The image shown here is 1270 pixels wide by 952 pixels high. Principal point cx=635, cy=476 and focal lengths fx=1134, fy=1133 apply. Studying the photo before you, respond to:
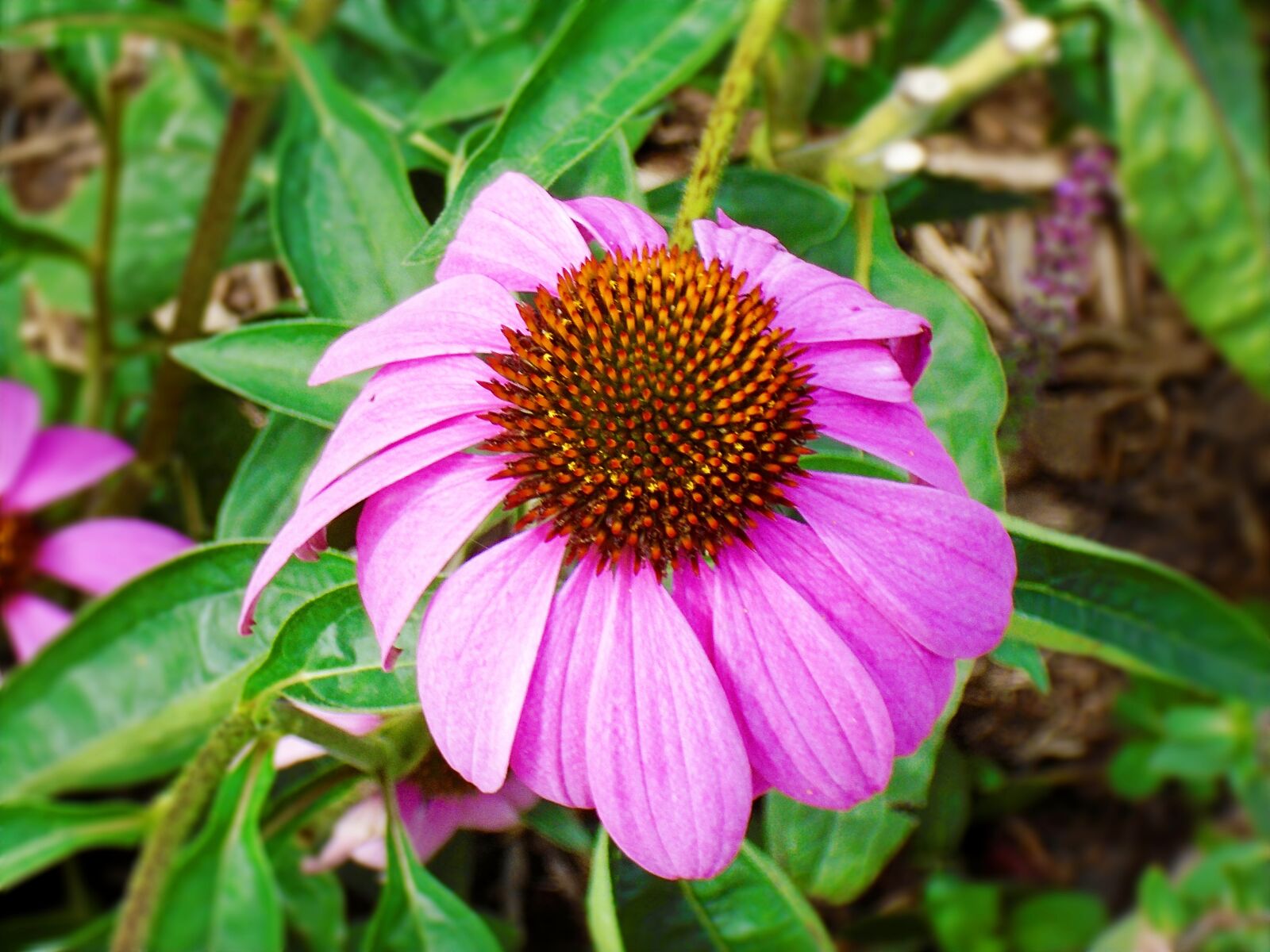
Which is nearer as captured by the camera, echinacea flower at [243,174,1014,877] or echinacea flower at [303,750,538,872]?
echinacea flower at [243,174,1014,877]

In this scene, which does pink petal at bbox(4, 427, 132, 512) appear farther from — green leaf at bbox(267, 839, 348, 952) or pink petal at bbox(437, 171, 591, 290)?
pink petal at bbox(437, 171, 591, 290)

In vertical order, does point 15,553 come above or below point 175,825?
above

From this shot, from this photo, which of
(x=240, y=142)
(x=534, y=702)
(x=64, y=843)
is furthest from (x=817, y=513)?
(x=240, y=142)

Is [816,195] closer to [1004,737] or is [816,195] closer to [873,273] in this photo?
[873,273]

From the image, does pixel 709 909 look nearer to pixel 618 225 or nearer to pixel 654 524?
pixel 654 524

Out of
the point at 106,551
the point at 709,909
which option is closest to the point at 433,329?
the point at 709,909

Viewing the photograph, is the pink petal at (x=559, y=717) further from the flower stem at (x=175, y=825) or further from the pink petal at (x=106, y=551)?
the pink petal at (x=106, y=551)

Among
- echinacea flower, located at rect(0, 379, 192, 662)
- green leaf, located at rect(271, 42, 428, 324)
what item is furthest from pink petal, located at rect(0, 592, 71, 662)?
green leaf, located at rect(271, 42, 428, 324)
